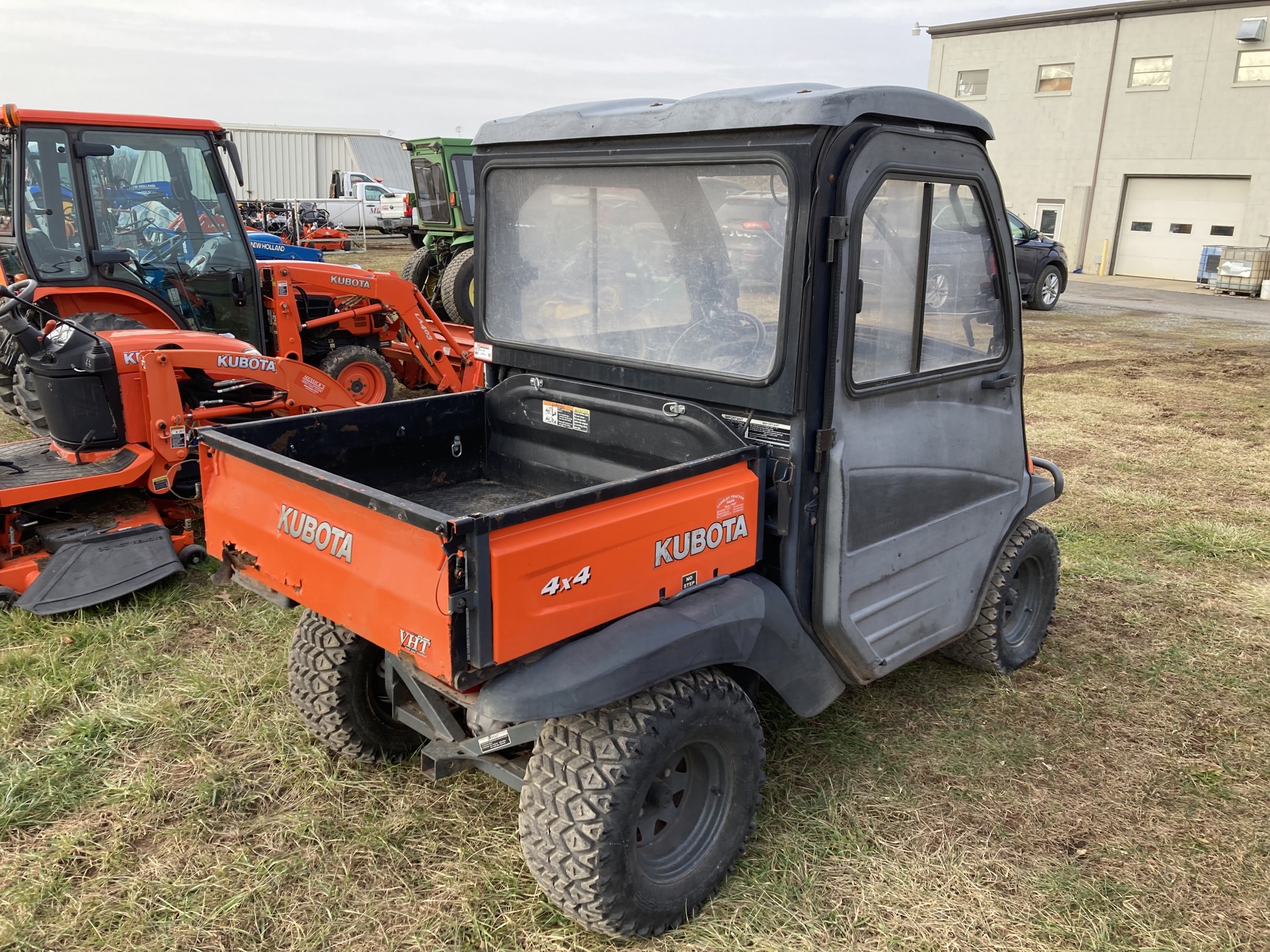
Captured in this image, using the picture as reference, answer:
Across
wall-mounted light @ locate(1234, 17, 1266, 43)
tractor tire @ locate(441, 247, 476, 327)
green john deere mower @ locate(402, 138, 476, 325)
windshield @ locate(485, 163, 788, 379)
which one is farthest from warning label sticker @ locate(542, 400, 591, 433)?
wall-mounted light @ locate(1234, 17, 1266, 43)

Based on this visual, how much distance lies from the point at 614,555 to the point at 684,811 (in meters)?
0.82

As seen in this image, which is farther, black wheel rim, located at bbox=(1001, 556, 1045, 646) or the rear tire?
the rear tire

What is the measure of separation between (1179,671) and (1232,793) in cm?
91

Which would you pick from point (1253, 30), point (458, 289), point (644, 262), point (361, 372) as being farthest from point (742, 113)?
point (1253, 30)

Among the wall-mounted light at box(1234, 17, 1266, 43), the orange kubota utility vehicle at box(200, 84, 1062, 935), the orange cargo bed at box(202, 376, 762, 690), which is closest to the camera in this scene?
the orange cargo bed at box(202, 376, 762, 690)

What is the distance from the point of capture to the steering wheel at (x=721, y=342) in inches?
113

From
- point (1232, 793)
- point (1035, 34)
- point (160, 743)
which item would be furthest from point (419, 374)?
point (1035, 34)

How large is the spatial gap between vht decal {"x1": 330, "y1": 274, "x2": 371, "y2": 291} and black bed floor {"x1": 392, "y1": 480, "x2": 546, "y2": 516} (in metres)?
4.56

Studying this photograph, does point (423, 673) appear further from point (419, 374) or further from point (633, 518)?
point (419, 374)

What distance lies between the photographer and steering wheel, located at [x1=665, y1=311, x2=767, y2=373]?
113 inches

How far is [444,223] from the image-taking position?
14055 mm

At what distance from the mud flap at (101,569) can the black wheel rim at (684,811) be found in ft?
9.74

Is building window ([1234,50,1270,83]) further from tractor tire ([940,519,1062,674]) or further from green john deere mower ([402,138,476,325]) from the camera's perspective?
tractor tire ([940,519,1062,674])

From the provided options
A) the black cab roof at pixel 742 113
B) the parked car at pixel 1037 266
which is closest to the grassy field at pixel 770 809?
the black cab roof at pixel 742 113
